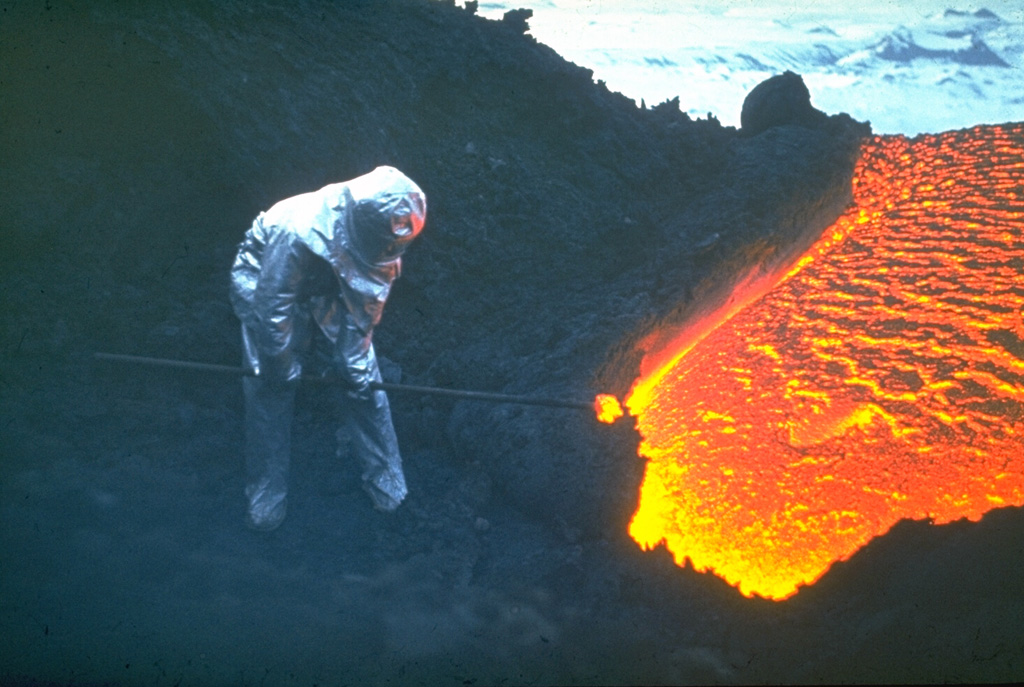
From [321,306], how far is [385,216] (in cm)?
53

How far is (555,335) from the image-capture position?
3.56 metres

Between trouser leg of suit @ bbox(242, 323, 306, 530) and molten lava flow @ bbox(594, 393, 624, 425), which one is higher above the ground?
molten lava flow @ bbox(594, 393, 624, 425)

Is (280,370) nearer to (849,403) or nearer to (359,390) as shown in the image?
(359,390)

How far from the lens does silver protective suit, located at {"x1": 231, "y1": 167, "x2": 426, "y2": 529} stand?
2.65 metres

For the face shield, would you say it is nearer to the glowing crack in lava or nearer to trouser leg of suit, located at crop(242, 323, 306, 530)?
trouser leg of suit, located at crop(242, 323, 306, 530)

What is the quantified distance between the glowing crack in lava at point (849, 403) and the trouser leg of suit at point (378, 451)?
1019 millimetres

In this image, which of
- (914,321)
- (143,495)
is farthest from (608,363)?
(143,495)

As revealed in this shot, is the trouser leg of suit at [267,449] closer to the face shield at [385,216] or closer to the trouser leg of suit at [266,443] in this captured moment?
the trouser leg of suit at [266,443]

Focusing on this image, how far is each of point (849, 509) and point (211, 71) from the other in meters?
3.51

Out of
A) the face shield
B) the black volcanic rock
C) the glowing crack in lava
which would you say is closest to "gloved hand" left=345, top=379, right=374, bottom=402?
the face shield

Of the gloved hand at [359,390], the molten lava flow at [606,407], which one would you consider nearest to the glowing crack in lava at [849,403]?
the molten lava flow at [606,407]

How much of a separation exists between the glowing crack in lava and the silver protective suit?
1170 mm

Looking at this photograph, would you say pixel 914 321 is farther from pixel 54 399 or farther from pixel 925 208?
pixel 54 399

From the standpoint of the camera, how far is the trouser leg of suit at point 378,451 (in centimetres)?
302
